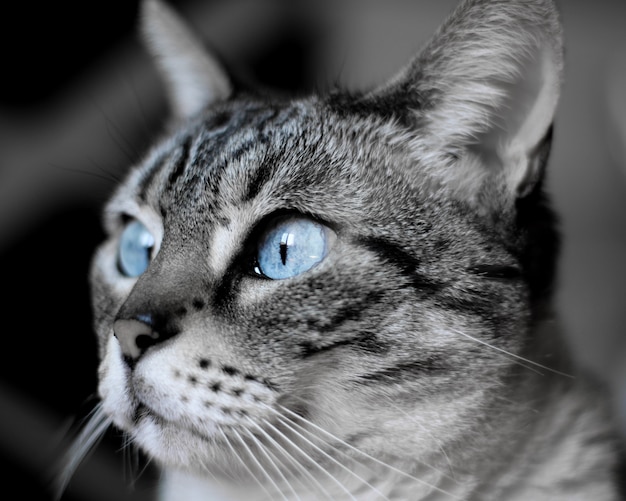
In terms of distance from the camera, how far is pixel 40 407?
3.92 feet

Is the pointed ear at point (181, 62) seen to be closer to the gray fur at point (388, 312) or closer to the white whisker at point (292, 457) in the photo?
the gray fur at point (388, 312)

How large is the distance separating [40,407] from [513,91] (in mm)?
990

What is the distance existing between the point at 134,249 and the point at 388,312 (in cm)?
43

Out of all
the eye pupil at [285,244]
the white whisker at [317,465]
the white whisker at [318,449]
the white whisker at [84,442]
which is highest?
the eye pupil at [285,244]

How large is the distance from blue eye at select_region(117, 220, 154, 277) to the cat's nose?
0.20m

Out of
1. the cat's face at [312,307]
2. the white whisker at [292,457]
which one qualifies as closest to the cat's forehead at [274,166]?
the cat's face at [312,307]

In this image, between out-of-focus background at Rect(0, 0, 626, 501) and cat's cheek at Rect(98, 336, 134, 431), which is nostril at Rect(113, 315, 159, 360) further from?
out-of-focus background at Rect(0, 0, 626, 501)

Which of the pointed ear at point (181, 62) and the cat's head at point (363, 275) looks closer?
the cat's head at point (363, 275)

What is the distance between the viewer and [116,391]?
76 centimetres

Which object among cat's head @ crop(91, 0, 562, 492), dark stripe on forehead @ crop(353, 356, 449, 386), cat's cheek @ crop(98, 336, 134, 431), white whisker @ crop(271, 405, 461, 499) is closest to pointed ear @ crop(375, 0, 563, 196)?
cat's head @ crop(91, 0, 562, 492)

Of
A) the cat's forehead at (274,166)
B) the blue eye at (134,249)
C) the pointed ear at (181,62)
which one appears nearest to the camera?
the cat's forehead at (274,166)

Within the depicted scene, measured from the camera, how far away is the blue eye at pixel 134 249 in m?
0.94

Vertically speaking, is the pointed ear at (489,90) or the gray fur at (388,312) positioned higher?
the pointed ear at (489,90)

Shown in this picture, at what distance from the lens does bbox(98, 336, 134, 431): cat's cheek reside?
0.75 m
